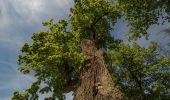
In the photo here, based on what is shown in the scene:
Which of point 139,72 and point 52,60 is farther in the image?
point 139,72

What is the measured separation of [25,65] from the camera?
27078mm

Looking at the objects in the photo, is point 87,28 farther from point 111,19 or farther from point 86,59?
point 86,59

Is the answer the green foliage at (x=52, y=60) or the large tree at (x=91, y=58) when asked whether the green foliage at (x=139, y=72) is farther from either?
the green foliage at (x=52, y=60)

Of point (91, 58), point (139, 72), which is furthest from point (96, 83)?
point (139, 72)

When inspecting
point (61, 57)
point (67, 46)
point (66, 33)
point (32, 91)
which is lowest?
point (32, 91)

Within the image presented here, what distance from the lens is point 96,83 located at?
21.5m

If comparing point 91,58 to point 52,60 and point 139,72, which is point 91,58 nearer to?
point 52,60

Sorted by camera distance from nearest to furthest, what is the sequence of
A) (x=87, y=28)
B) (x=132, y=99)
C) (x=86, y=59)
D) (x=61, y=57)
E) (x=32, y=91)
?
(x=86, y=59)
(x=61, y=57)
(x=32, y=91)
(x=87, y=28)
(x=132, y=99)

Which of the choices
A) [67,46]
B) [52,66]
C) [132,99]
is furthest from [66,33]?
[132,99]

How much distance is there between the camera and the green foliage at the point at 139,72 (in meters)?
40.2

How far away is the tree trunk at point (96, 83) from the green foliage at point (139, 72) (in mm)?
17095

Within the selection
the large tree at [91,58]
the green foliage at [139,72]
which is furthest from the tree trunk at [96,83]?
the green foliage at [139,72]

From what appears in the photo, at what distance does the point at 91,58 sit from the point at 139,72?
1984 cm

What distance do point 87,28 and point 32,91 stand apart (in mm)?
9340
